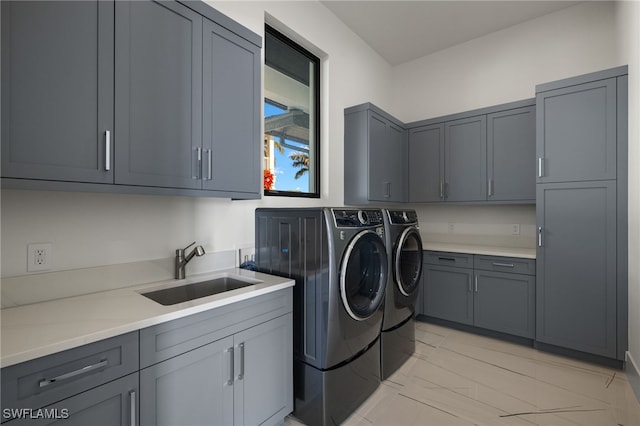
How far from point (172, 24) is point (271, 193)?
128 centimetres

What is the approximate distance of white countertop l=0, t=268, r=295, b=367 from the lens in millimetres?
864

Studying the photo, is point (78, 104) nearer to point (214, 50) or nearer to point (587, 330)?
point (214, 50)

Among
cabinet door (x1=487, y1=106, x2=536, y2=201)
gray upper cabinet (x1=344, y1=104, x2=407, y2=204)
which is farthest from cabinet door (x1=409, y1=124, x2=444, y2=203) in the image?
cabinet door (x1=487, y1=106, x2=536, y2=201)

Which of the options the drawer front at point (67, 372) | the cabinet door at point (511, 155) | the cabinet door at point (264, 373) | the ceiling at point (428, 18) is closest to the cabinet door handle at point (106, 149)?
the drawer front at point (67, 372)

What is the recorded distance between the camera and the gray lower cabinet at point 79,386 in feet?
2.72

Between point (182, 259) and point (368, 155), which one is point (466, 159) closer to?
point (368, 155)


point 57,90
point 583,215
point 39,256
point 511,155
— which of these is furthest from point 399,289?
point 57,90

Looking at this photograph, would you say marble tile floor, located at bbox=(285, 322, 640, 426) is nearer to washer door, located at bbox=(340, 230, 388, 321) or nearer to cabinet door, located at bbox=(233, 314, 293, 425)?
cabinet door, located at bbox=(233, 314, 293, 425)

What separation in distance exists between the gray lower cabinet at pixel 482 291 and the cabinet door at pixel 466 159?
2.37 ft

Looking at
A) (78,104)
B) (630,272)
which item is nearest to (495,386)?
(630,272)

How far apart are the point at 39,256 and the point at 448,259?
10.3 feet

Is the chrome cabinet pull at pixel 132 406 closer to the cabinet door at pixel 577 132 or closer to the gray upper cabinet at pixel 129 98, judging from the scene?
the gray upper cabinet at pixel 129 98

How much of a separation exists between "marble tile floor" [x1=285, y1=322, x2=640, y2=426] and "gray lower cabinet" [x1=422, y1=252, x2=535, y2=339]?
0.89 feet

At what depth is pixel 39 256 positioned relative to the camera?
127 centimetres
